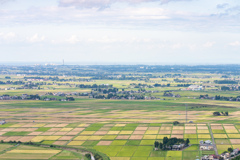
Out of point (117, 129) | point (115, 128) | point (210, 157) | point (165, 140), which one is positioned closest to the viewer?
point (210, 157)

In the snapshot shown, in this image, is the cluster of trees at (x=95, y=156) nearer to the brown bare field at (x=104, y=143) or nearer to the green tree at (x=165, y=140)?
the brown bare field at (x=104, y=143)

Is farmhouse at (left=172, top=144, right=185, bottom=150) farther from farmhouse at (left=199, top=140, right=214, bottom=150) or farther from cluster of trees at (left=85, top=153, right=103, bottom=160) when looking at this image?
cluster of trees at (left=85, top=153, right=103, bottom=160)

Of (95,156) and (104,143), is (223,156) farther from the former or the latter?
(104,143)

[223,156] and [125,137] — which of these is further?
[125,137]

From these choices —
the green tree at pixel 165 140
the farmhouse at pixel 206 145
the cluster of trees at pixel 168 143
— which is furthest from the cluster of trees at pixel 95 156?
the farmhouse at pixel 206 145

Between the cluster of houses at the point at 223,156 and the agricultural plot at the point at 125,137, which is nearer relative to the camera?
the cluster of houses at the point at 223,156

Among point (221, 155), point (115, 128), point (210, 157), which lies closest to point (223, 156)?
point (221, 155)

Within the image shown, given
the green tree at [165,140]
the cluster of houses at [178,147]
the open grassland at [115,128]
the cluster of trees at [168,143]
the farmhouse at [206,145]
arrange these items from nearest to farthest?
1. the open grassland at [115,128]
2. the farmhouse at [206,145]
3. the cluster of houses at [178,147]
4. the cluster of trees at [168,143]
5. the green tree at [165,140]

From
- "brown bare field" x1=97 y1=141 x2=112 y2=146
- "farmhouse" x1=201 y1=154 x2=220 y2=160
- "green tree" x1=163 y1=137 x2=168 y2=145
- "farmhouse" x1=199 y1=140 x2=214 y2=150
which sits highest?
"green tree" x1=163 y1=137 x2=168 y2=145

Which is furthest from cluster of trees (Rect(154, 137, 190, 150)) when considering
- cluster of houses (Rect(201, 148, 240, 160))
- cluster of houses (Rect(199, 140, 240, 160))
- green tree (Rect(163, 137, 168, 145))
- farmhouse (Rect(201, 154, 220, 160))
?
cluster of houses (Rect(201, 148, 240, 160))

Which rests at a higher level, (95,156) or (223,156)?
(223,156)

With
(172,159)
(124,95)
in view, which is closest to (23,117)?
(172,159)
